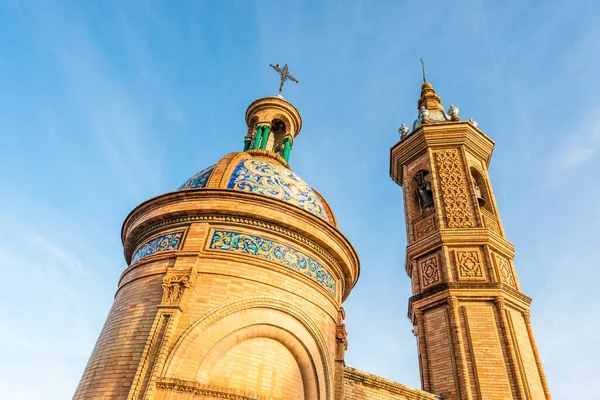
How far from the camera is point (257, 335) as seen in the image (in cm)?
650

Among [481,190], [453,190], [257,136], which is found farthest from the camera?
[481,190]

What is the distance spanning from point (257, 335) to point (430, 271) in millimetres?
7235

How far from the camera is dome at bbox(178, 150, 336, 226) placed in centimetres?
820

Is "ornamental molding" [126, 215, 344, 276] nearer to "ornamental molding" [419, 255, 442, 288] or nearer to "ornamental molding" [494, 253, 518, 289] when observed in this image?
"ornamental molding" [419, 255, 442, 288]

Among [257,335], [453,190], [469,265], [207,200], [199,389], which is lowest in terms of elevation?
[199,389]

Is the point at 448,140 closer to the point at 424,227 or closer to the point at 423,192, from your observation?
the point at 423,192

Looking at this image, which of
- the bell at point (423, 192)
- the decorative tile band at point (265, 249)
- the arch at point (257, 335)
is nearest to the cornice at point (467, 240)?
the bell at point (423, 192)

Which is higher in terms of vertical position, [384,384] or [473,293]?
[473,293]

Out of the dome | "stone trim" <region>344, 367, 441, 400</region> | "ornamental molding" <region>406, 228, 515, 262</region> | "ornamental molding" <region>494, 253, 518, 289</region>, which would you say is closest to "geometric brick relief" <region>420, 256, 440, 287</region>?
"ornamental molding" <region>406, 228, 515, 262</region>

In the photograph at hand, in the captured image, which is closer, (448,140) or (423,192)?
(423,192)

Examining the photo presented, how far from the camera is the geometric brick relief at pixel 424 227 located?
13312 millimetres

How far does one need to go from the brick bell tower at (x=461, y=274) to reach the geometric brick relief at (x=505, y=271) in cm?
4

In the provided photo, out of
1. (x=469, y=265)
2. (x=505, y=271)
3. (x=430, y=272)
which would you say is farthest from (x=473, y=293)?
(x=505, y=271)

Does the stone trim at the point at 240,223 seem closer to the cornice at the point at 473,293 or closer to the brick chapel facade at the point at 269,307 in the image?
the brick chapel facade at the point at 269,307
